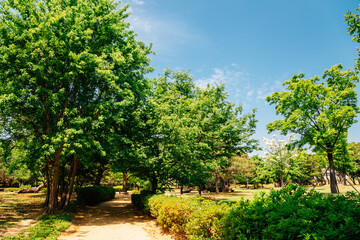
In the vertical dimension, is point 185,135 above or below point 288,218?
above

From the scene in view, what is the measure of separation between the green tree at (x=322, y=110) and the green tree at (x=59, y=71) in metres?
20.5

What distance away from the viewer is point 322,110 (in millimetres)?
24266

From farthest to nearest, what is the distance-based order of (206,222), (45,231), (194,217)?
(45,231) < (194,217) < (206,222)

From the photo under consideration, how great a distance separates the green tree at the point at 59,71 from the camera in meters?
9.70

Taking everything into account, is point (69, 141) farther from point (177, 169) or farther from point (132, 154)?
point (177, 169)

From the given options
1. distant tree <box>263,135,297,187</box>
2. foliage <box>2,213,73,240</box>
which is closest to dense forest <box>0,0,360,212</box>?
foliage <box>2,213,73,240</box>

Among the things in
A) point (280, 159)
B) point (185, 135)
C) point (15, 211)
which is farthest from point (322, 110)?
point (15, 211)

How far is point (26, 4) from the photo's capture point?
411 inches

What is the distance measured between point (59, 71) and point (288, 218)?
1168 cm

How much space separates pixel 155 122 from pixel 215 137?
8290 mm

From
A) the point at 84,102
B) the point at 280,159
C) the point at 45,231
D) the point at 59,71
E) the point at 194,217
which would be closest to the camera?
the point at 194,217

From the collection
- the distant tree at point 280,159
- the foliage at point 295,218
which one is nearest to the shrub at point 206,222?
the foliage at point 295,218

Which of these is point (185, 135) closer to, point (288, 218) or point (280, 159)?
point (288, 218)

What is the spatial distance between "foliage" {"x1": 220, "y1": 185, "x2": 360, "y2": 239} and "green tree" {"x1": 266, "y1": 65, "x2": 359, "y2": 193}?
2222 cm
